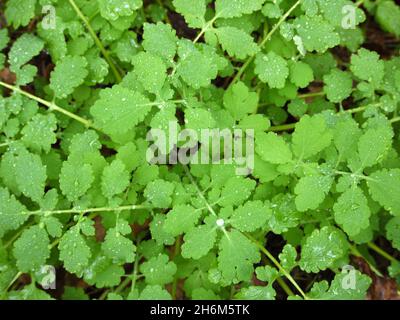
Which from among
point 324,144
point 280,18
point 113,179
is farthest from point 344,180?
point 113,179

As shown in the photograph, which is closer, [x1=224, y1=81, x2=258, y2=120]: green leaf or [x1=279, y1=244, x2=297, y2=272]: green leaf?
[x1=279, y1=244, x2=297, y2=272]: green leaf

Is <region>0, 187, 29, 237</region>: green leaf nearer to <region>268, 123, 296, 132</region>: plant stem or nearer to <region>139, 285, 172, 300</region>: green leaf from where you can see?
<region>139, 285, 172, 300</region>: green leaf

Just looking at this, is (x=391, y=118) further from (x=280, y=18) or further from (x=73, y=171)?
(x=73, y=171)

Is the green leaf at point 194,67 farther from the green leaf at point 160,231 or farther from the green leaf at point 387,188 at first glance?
the green leaf at point 387,188

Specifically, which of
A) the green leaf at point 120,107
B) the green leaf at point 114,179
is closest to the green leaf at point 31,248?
the green leaf at point 114,179

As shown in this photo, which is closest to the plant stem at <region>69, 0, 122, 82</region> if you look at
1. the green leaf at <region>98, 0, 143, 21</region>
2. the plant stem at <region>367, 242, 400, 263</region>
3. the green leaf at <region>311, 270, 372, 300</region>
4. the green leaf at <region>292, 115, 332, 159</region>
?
the green leaf at <region>98, 0, 143, 21</region>

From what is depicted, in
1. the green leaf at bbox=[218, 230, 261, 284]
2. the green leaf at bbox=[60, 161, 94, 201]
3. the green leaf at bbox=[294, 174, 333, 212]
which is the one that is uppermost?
the green leaf at bbox=[60, 161, 94, 201]
